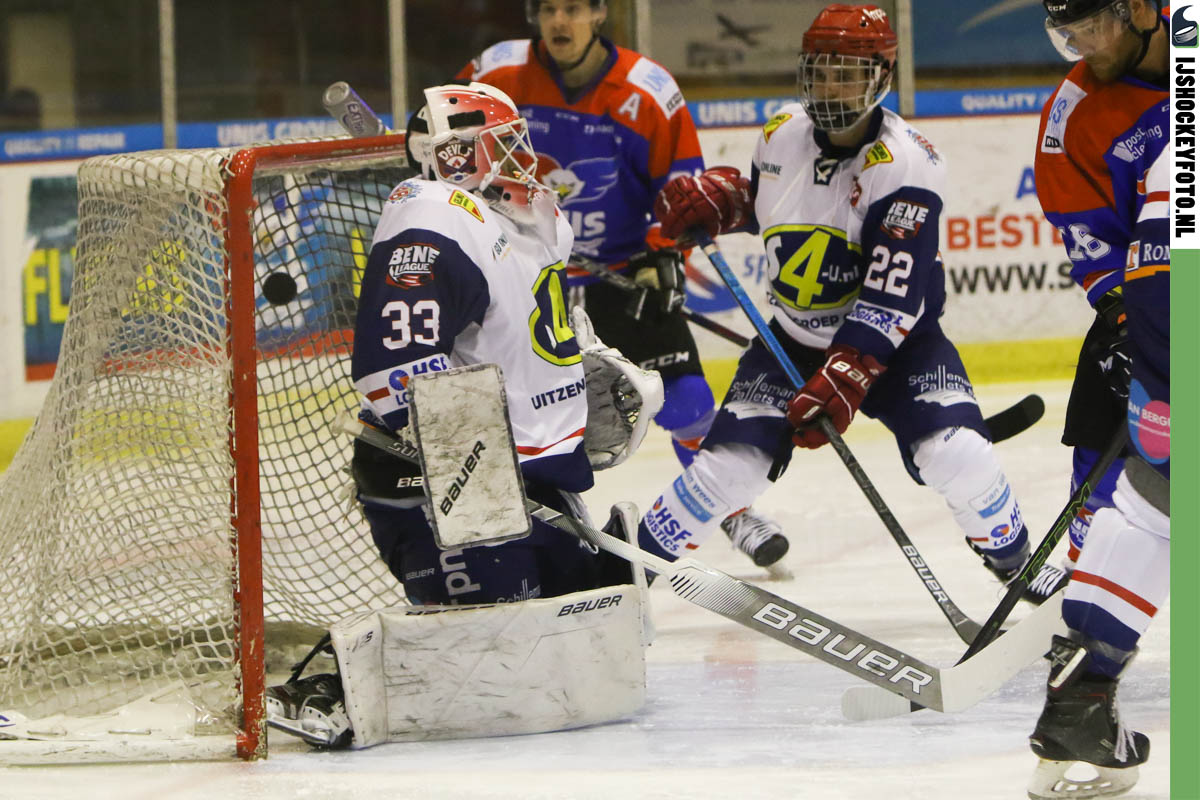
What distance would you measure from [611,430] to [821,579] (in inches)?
36.7

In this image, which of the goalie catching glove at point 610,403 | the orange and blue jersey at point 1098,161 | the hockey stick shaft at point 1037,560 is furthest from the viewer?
the goalie catching glove at point 610,403

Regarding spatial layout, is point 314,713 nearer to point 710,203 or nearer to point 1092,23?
point 710,203

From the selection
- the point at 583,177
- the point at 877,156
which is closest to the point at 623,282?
the point at 583,177

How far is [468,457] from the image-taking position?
2.24 meters

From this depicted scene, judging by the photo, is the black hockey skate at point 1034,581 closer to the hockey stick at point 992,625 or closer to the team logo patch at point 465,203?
the hockey stick at point 992,625

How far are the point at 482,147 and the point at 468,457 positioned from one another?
0.50m

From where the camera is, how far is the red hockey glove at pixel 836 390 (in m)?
2.81

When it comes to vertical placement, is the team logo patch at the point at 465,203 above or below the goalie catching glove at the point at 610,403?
above

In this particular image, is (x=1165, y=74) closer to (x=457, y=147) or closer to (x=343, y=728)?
(x=457, y=147)

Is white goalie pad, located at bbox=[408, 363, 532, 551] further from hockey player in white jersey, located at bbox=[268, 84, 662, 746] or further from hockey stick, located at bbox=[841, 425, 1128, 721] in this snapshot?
hockey stick, located at bbox=[841, 425, 1128, 721]

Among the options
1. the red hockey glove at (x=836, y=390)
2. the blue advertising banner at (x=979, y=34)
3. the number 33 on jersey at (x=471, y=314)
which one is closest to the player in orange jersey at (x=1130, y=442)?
the red hockey glove at (x=836, y=390)

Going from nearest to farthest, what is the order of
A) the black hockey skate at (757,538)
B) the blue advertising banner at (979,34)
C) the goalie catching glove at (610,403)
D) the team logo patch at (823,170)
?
1. the goalie catching glove at (610,403)
2. the team logo patch at (823,170)
3. the black hockey skate at (757,538)
4. the blue advertising banner at (979,34)

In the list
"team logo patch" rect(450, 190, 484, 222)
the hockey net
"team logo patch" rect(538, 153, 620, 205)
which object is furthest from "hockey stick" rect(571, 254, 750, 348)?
"team logo patch" rect(450, 190, 484, 222)

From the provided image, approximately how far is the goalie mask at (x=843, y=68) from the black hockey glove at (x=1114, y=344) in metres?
0.54
